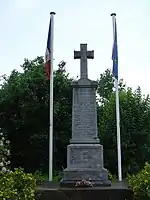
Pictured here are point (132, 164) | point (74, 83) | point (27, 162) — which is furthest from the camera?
point (27, 162)

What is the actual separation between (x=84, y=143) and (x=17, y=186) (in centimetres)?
395

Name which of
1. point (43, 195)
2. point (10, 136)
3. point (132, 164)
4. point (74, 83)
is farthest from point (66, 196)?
point (10, 136)

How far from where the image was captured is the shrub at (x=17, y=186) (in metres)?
7.26

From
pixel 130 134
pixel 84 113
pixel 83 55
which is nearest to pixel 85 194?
pixel 84 113

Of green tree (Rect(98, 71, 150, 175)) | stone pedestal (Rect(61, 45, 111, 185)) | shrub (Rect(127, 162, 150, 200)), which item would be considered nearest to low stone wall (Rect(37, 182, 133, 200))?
shrub (Rect(127, 162, 150, 200))

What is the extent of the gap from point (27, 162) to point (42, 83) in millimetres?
5677

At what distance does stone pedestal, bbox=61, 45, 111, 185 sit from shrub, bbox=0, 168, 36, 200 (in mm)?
2798

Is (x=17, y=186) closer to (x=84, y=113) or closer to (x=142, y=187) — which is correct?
(x=142, y=187)

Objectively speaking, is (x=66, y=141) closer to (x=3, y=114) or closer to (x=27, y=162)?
(x=27, y=162)

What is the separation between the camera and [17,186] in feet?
26.5

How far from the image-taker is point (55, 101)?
25.1 meters

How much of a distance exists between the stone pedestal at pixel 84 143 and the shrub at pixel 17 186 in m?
2.80

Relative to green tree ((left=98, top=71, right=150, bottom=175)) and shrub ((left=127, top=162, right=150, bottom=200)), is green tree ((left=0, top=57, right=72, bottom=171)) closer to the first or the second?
green tree ((left=98, top=71, right=150, bottom=175))

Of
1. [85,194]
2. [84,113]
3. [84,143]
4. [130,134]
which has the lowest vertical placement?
[85,194]
